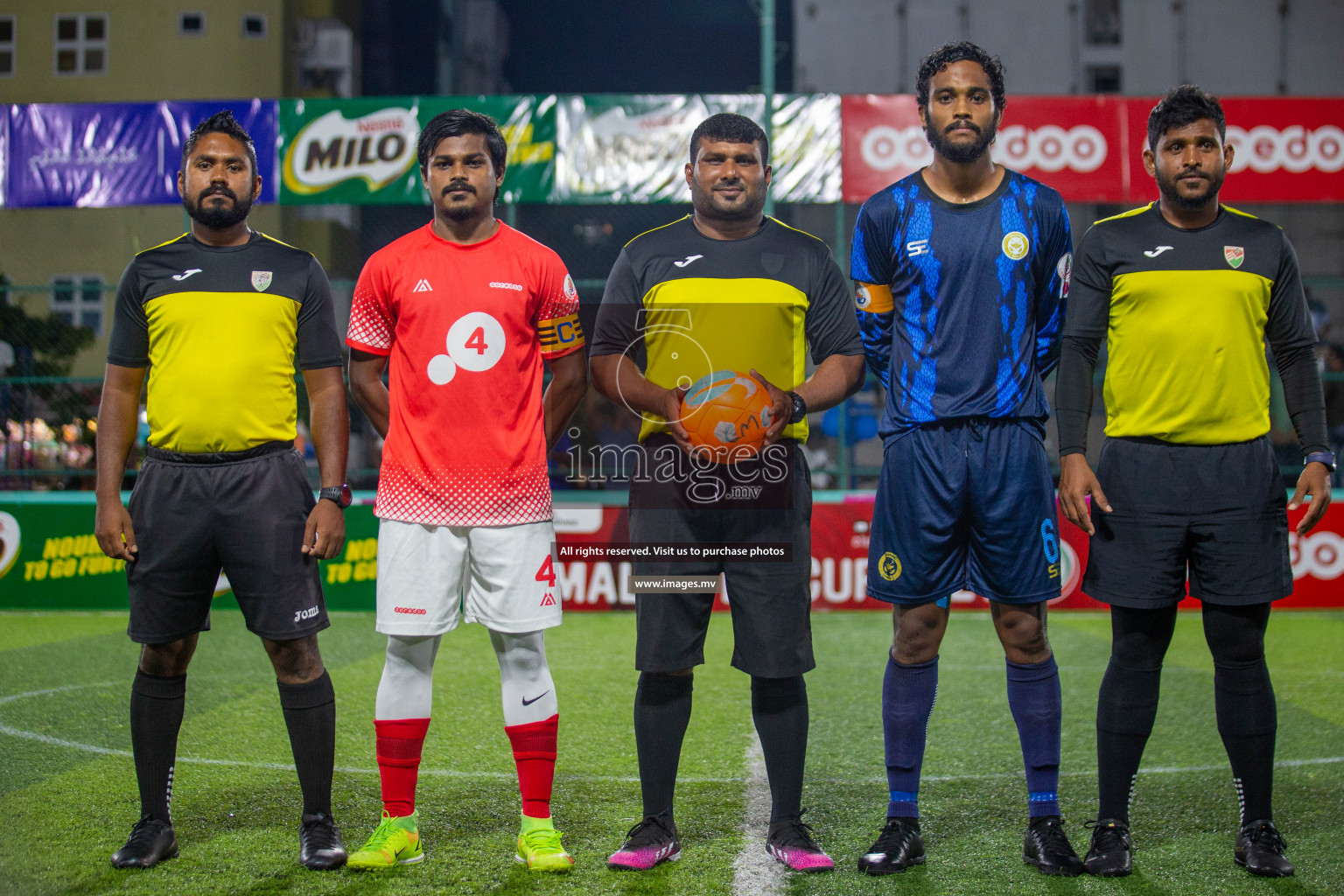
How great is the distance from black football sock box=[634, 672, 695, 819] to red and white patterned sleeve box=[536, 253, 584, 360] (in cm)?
101

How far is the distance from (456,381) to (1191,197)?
7.11 feet

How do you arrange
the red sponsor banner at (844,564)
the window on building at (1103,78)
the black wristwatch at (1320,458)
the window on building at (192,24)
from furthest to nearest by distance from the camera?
the window on building at (1103,78) < the window on building at (192,24) < the red sponsor banner at (844,564) < the black wristwatch at (1320,458)

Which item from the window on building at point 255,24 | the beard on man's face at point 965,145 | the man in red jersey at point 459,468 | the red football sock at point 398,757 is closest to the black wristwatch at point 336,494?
the man in red jersey at point 459,468

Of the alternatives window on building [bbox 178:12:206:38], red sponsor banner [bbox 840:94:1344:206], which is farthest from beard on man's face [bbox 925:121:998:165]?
window on building [bbox 178:12:206:38]

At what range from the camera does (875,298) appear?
3.33m

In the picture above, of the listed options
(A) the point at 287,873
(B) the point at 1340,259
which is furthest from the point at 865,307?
(B) the point at 1340,259

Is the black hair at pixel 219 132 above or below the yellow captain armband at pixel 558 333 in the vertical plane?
above

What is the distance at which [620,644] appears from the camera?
712cm

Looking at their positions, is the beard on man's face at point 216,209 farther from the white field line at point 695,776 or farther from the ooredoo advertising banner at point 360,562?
the ooredoo advertising banner at point 360,562

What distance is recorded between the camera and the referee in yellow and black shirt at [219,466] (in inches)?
124

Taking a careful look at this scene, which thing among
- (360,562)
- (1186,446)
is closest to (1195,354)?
(1186,446)

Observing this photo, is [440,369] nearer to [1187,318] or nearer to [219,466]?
[219,466]

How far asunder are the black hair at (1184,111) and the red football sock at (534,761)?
8.17 ft

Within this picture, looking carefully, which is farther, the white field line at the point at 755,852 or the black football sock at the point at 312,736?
the black football sock at the point at 312,736
